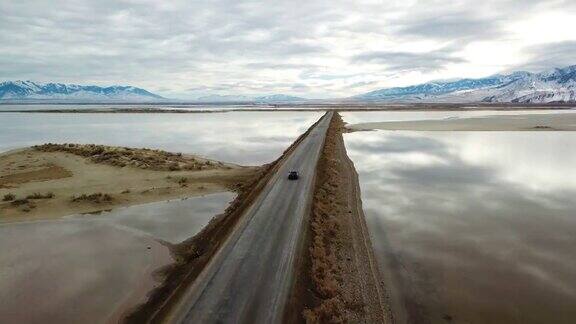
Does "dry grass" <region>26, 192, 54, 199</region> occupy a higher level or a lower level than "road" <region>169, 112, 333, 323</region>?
lower

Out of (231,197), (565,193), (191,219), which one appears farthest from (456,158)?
(191,219)

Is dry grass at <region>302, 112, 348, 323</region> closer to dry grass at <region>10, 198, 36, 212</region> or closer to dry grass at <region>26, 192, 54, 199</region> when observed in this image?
dry grass at <region>10, 198, 36, 212</region>

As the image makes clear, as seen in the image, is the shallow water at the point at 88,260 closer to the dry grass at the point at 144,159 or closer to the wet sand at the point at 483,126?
the dry grass at the point at 144,159

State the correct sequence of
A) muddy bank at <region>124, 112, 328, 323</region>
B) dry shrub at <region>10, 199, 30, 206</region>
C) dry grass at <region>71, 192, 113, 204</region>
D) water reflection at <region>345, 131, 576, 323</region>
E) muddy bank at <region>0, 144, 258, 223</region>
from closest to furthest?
1. muddy bank at <region>124, 112, 328, 323</region>
2. water reflection at <region>345, 131, 576, 323</region>
3. dry shrub at <region>10, 199, 30, 206</region>
4. muddy bank at <region>0, 144, 258, 223</region>
5. dry grass at <region>71, 192, 113, 204</region>

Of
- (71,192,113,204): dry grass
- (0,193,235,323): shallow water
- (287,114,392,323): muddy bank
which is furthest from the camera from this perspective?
(71,192,113,204): dry grass

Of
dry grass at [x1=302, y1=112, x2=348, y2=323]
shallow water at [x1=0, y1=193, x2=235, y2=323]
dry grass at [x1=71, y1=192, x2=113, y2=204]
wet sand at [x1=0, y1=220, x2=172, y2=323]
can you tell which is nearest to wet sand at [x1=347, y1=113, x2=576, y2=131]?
dry grass at [x1=302, y1=112, x2=348, y2=323]

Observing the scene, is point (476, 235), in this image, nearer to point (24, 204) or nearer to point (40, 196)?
point (24, 204)
